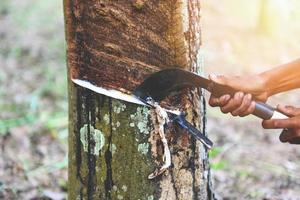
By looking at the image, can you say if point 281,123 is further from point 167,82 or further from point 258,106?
point 167,82

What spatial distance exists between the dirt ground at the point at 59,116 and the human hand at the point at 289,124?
478 millimetres

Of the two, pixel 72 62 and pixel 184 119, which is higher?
pixel 72 62

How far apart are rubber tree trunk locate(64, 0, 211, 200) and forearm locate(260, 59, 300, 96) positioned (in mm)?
287

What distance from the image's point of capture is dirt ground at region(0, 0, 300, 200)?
369 cm

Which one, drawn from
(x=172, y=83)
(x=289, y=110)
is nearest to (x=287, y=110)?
(x=289, y=110)

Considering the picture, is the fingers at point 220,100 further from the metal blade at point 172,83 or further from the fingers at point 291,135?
the fingers at point 291,135

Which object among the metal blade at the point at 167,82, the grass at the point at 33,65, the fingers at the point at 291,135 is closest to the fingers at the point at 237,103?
the metal blade at the point at 167,82

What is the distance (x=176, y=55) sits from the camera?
2031mm

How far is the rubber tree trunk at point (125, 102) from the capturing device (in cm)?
200

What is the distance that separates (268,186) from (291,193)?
0.21 m

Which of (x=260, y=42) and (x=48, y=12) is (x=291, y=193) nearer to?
(x=260, y=42)

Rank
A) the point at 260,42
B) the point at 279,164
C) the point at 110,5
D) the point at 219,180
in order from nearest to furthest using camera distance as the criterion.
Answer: the point at 110,5 → the point at 219,180 → the point at 279,164 → the point at 260,42

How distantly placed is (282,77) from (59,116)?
3361 mm

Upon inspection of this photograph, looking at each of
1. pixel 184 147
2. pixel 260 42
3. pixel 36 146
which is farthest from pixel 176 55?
pixel 260 42
